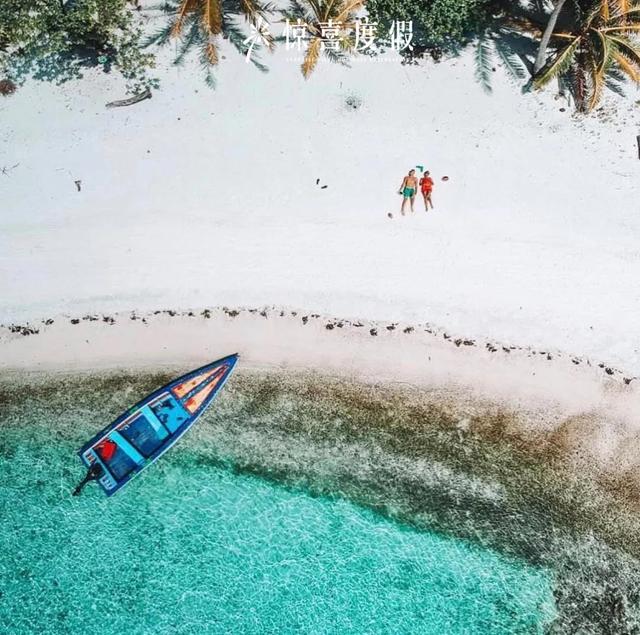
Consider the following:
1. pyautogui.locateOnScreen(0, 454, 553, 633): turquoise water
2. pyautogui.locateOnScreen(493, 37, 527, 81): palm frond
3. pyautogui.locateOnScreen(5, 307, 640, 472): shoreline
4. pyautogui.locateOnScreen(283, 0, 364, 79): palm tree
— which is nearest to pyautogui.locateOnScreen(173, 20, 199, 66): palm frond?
pyautogui.locateOnScreen(283, 0, 364, 79): palm tree

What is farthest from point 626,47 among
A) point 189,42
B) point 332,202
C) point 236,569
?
point 236,569

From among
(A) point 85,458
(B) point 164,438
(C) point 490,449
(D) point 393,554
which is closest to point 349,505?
(D) point 393,554

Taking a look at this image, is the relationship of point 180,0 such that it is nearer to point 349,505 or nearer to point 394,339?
point 394,339

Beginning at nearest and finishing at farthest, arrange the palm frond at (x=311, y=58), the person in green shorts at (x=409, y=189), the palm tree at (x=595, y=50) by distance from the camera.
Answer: the palm tree at (x=595, y=50) < the person in green shorts at (x=409, y=189) < the palm frond at (x=311, y=58)

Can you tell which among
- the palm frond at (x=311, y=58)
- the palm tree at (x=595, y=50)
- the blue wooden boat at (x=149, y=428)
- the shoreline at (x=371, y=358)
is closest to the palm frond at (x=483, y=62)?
the palm tree at (x=595, y=50)

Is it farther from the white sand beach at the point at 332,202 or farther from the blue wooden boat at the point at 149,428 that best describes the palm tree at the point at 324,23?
the blue wooden boat at the point at 149,428

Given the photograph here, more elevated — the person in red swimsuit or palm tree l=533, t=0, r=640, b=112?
palm tree l=533, t=0, r=640, b=112

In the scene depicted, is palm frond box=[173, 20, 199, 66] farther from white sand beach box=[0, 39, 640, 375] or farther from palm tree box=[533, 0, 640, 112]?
palm tree box=[533, 0, 640, 112]
